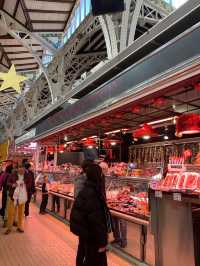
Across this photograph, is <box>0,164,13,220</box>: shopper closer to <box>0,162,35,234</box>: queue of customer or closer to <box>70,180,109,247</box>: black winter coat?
<box>0,162,35,234</box>: queue of customer

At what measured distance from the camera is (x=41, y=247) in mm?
5270

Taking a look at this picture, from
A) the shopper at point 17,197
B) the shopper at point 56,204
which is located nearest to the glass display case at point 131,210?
the shopper at point 17,197

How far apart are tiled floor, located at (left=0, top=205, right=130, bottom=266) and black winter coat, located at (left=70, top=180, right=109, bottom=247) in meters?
1.65

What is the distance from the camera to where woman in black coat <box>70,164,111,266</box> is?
9.45 ft

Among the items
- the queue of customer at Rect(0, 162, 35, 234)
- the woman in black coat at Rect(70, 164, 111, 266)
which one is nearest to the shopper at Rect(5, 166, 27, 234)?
the queue of customer at Rect(0, 162, 35, 234)

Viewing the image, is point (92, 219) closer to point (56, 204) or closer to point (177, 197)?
point (177, 197)

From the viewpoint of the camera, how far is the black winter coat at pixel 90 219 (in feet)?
9.42

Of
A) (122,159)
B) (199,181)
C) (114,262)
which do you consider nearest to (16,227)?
(114,262)

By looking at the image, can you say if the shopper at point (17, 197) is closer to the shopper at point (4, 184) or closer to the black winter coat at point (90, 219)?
the shopper at point (4, 184)

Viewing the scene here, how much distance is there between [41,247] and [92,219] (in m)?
2.96

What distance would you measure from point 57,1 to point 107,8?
7863 mm

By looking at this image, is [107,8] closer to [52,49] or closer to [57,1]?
[57,1]

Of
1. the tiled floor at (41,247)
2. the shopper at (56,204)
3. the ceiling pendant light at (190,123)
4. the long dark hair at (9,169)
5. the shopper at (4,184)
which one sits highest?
the ceiling pendant light at (190,123)

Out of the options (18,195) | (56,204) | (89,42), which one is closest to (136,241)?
(18,195)
